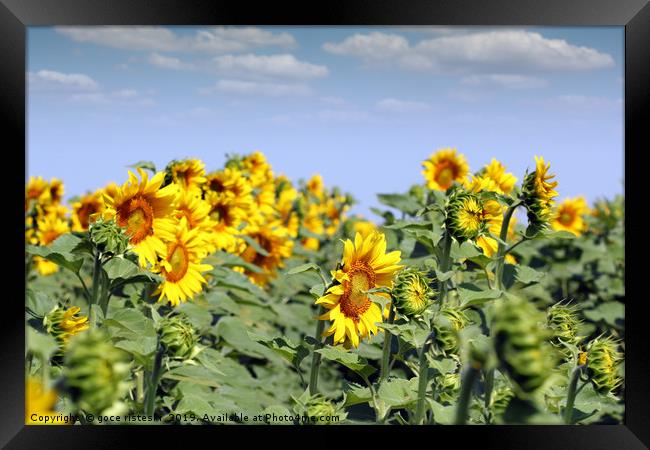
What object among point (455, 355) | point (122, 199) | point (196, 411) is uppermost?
point (122, 199)

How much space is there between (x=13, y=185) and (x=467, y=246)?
1400 millimetres

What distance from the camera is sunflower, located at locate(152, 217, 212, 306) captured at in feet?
8.56

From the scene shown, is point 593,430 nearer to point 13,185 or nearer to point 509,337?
point 509,337

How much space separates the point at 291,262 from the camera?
3.78m

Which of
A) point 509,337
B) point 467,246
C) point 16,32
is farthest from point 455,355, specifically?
point 16,32

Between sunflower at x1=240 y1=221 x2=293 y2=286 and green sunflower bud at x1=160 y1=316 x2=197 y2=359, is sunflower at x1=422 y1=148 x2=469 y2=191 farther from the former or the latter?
green sunflower bud at x1=160 y1=316 x2=197 y2=359

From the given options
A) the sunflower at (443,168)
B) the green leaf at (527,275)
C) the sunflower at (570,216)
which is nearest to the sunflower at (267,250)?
Answer: the sunflower at (443,168)

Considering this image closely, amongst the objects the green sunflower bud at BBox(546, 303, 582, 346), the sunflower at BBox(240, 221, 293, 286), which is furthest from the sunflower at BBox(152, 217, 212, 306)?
the sunflower at BBox(240, 221, 293, 286)

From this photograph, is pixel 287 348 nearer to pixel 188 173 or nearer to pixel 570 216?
pixel 188 173

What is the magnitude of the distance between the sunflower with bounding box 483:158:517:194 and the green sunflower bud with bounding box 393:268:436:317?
1236mm

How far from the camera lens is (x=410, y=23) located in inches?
75.4

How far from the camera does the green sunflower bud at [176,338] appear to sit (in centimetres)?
186

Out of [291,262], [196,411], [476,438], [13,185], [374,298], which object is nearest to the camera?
[476,438]

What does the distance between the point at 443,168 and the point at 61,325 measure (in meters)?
2.62
